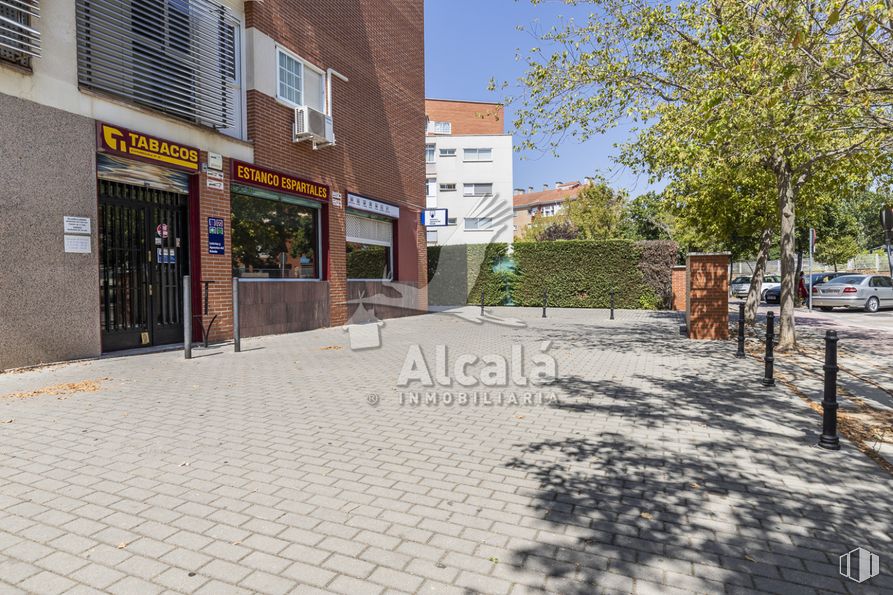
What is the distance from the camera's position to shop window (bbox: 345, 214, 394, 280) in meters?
15.4

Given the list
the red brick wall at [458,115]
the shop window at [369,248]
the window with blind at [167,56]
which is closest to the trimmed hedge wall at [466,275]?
the shop window at [369,248]

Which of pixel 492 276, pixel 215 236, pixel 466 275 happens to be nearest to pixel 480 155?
pixel 466 275

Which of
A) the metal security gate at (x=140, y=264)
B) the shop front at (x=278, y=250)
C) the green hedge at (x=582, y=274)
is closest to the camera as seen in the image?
the metal security gate at (x=140, y=264)

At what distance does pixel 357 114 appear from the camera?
50.8 ft

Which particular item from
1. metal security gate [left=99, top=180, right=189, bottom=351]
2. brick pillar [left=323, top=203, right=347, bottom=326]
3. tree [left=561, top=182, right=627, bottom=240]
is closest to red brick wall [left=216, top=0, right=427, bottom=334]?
brick pillar [left=323, top=203, right=347, bottom=326]

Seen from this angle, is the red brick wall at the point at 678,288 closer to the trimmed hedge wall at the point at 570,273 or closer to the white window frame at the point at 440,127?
the trimmed hedge wall at the point at 570,273

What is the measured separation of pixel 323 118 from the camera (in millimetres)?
13164

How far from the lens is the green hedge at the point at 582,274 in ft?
73.9

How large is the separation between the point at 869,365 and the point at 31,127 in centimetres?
1313

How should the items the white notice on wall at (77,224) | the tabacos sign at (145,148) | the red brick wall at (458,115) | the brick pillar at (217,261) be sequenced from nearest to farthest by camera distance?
the white notice on wall at (77,224) < the tabacos sign at (145,148) < the brick pillar at (217,261) < the red brick wall at (458,115)

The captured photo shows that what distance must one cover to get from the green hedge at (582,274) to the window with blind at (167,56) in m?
15.3

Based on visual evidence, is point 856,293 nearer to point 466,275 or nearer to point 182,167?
point 466,275

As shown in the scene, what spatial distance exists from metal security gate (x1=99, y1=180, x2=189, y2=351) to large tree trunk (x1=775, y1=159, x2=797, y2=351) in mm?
11178

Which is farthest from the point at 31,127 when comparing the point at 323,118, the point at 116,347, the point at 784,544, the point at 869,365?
the point at 869,365
